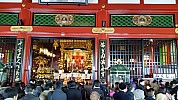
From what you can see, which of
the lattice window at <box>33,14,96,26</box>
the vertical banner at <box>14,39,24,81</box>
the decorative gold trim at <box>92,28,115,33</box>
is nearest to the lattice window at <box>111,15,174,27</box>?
the decorative gold trim at <box>92,28,115,33</box>

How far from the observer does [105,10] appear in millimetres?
8461

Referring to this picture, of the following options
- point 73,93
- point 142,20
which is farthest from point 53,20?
point 73,93

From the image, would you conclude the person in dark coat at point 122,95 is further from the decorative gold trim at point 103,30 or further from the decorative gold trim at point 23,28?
the decorative gold trim at point 23,28

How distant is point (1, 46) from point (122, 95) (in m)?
6.02

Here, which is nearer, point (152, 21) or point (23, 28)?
point (23, 28)

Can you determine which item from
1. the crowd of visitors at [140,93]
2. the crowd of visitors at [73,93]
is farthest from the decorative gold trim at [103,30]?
the crowd of visitors at [140,93]

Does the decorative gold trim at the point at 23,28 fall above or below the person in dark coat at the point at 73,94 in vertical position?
above

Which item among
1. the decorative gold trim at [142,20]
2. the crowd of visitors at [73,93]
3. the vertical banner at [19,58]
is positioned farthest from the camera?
the decorative gold trim at [142,20]

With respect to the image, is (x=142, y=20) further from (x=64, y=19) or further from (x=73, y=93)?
(x=73, y=93)

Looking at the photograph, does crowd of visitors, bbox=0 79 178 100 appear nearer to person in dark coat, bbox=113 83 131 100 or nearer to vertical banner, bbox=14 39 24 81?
person in dark coat, bbox=113 83 131 100

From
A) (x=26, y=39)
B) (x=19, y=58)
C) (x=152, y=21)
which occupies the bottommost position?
(x=19, y=58)

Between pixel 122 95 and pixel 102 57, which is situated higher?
pixel 102 57

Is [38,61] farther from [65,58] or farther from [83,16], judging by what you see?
[83,16]

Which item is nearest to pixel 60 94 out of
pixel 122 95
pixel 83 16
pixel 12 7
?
pixel 122 95
